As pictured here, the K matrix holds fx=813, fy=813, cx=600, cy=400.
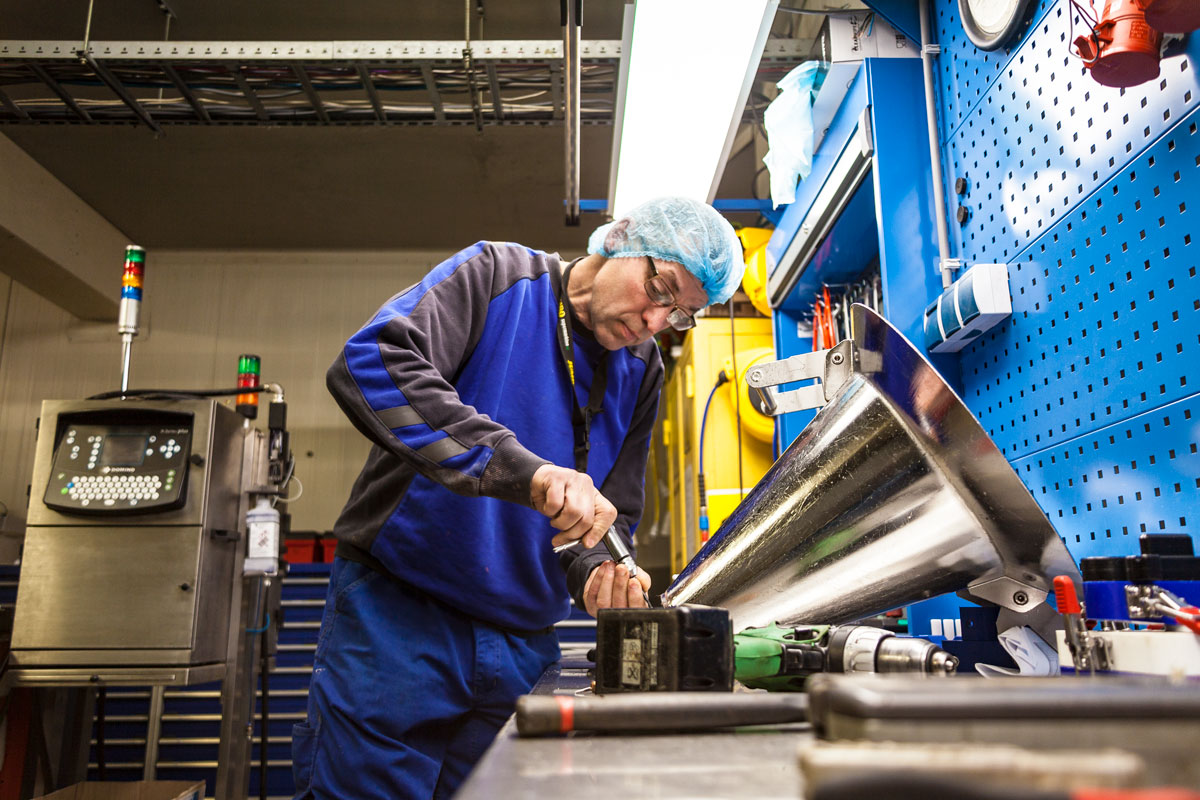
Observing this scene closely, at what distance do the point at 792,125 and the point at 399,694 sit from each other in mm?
1627

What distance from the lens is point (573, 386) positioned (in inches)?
59.2

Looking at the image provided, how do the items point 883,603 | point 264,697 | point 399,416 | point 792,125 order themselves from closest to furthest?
point 883,603, point 399,416, point 792,125, point 264,697

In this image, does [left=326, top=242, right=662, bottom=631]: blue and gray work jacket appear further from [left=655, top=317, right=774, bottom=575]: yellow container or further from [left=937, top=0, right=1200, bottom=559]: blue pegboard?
[left=655, top=317, right=774, bottom=575]: yellow container

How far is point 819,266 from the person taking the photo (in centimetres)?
234

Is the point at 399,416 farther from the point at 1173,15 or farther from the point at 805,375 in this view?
the point at 1173,15

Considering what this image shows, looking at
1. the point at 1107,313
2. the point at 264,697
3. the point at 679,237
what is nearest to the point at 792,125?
the point at 679,237

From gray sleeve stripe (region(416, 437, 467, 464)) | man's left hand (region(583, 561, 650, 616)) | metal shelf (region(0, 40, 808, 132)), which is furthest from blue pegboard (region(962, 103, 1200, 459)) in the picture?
metal shelf (region(0, 40, 808, 132))

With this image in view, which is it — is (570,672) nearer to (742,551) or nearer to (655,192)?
(742,551)

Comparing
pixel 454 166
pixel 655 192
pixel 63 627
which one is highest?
pixel 454 166

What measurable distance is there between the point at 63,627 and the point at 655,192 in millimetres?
2182

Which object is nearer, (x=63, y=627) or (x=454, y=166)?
(x=63, y=627)

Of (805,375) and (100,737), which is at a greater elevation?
(805,375)

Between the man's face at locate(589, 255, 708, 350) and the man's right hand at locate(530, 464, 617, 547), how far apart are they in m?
0.51

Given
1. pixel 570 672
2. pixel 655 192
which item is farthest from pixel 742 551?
pixel 655 192
